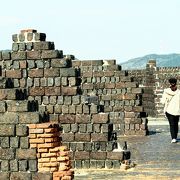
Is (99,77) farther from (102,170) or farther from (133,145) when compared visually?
(102,170)

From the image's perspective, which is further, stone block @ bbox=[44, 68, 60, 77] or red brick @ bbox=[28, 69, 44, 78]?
red brick @ bbox=[28, 69, 44, 78]

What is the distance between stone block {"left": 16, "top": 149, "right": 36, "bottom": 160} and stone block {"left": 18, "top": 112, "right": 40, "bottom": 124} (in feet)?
1.39

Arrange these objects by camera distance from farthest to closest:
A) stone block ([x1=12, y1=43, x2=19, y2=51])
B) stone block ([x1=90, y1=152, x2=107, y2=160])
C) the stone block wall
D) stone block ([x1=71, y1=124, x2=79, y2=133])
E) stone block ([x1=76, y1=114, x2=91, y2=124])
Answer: stone block ([x1=12, y1=43, x2=19, y2=51]) → stone block ([x1=71, y1=124, x2=79, y2=133]) → stone block ([x1=76, y1=114, x2=91, y2=124]) → stone block ([x1=90, y1=152, x2=107, y2=160]) → the stone block wall

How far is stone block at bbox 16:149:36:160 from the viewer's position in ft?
30.5

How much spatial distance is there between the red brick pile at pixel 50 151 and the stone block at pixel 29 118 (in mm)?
66

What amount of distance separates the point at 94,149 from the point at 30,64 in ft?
8.56

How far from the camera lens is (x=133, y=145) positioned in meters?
15.6

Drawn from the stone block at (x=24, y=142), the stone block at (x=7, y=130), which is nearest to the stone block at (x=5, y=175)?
the stone block at (x=24, y=142)

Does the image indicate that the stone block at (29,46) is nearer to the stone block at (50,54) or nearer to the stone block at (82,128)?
the stone block at (50,54)

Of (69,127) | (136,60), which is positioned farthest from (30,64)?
(136,60)

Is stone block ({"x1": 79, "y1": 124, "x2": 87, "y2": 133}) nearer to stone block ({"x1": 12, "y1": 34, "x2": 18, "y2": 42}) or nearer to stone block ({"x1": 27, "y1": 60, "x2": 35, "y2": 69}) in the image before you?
stone block ({"x1": 27, "y1": 60, "x2": 35, "y2": 69})

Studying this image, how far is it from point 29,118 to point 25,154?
543 millimetres

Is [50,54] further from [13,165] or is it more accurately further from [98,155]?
[13,165]

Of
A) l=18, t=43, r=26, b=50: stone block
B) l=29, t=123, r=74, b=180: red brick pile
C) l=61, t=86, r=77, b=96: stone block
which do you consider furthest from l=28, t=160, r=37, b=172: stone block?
l=18, t=43, r=26, b=50: stone block
